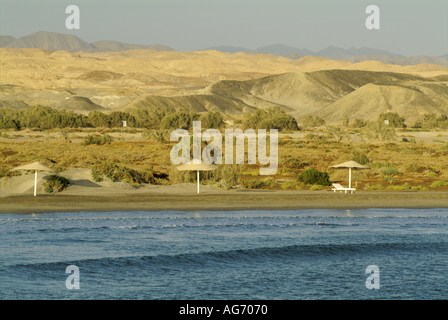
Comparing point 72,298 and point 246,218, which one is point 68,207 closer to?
point 246,218

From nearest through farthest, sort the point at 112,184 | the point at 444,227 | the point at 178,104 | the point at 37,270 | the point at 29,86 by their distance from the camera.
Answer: the point at 37,270
the point at 444,227
the point at 112,184
the point at 178,104
the point at 29,86

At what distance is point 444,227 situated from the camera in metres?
16.2

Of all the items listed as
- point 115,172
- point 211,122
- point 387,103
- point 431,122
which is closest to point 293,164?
point 115,172

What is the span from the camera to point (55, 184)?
21016 mm

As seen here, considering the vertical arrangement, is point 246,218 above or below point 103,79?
below

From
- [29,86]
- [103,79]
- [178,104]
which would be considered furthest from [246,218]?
[103,79]

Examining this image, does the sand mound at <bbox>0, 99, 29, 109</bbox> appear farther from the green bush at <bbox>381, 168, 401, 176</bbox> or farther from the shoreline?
the shoreline

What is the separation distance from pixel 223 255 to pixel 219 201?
7.61 m

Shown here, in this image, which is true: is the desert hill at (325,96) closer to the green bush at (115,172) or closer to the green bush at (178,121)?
the green bush at (178,121)

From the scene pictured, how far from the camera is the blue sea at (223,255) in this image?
9906 millimetres

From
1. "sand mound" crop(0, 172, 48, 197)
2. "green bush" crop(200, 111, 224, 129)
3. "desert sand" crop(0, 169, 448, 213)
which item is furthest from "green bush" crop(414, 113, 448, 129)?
"sand mound" crop(0, 172, 48, 197)

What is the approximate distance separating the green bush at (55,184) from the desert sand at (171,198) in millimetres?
231

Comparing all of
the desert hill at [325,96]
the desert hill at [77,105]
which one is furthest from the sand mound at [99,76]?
the desert hill at [77,105]
